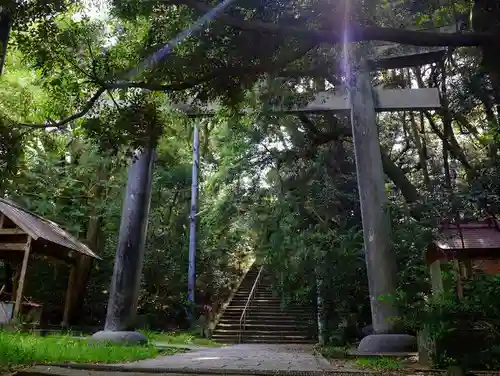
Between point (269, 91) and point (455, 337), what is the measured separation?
4.08 meters

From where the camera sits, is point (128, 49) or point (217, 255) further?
point (217, 255)

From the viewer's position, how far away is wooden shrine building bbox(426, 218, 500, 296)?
6.43 meters

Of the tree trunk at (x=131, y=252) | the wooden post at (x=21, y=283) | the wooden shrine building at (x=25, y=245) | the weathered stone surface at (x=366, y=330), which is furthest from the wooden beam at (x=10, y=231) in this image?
the weathered stone surface at (x=366, y=330)

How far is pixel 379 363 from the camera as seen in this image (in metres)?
6.35

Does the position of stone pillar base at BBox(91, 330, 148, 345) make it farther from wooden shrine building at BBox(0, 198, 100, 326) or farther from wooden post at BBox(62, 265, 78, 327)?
wooden post at BBox(62, 265, 78, 327)

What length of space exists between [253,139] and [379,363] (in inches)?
289

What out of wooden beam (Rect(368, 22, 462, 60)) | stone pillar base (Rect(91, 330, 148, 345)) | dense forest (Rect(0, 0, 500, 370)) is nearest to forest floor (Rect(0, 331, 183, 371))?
stone pillar base (Rect(91, 330, 148, 345))

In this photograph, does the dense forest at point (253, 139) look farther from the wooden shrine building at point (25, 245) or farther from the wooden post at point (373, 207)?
the wooden shrine building at point (25, 245)

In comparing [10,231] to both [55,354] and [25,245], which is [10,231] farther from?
[55,354]

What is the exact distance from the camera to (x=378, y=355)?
7.20 meters

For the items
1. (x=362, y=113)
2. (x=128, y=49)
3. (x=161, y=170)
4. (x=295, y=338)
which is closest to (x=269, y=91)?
(x=128, y=49)

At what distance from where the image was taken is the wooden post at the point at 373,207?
27.0 feet

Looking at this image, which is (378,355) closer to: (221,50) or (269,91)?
(269,91)

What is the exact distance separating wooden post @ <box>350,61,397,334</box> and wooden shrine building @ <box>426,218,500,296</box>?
1365 millimetres
